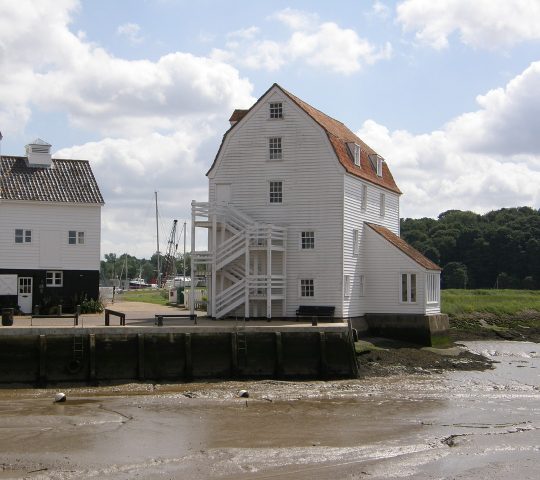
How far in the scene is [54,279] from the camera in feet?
139

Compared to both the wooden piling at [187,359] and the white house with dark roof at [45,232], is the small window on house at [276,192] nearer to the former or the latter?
the white house with dark roof at [45,232]

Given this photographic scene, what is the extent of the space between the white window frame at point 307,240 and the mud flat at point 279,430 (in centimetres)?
929

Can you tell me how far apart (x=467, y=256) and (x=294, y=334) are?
78821 mm

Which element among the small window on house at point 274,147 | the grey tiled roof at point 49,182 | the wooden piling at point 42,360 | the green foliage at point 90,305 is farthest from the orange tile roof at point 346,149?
the wooden piling at point 42,360

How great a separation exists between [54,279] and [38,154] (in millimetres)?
6959

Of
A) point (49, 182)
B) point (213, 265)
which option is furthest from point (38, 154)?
point (213, 265)

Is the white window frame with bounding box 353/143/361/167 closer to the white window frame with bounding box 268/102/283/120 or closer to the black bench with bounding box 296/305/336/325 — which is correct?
the white window frame with bounding box 268/102/283/120

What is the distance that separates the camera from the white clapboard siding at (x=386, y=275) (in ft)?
130

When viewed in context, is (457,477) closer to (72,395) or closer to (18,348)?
(72,395)

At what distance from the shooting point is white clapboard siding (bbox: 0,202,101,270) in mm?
41625

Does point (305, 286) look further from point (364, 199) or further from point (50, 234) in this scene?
point (50, 234)

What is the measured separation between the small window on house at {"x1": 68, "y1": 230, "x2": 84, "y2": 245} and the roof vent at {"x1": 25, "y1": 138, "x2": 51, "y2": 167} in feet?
13.9

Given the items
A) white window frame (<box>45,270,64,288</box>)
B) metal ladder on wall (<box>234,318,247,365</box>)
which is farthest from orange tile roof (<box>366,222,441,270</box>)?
white window frame (<box>45,270,64,288</box>)

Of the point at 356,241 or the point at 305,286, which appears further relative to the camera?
the point at 356,241
